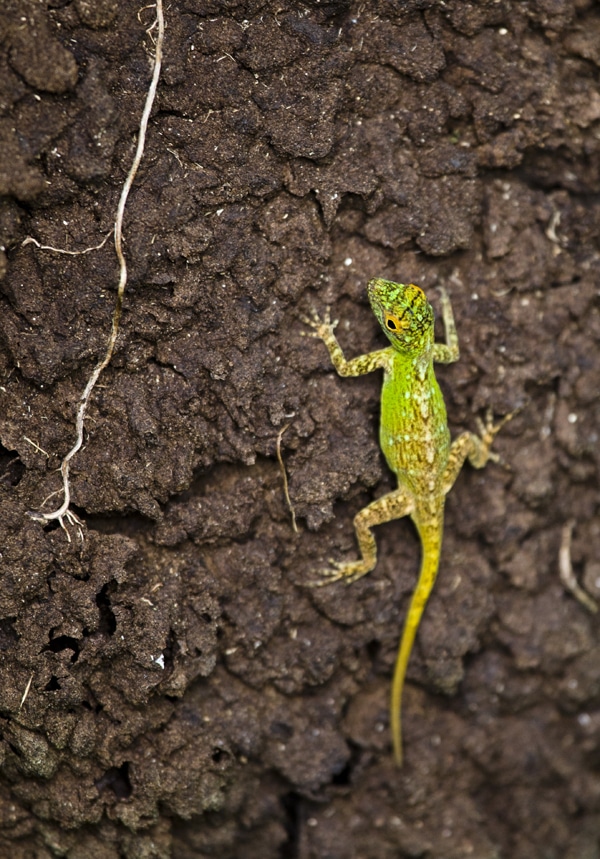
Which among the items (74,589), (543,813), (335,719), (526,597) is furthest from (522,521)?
(74,589)

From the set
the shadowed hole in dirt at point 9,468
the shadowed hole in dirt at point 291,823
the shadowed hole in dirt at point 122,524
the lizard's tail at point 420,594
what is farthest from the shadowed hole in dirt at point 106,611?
the lizard's tail at point 420,594

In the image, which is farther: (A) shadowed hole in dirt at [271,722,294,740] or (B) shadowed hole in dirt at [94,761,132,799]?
(A) shadowed hole in dirt at [271,722,294,740]

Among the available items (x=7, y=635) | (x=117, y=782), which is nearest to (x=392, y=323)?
(x=7, y=635)

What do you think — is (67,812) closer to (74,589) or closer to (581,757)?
(74,589)

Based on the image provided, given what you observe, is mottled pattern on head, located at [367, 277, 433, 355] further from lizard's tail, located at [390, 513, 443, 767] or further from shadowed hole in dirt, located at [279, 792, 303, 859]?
shadowed hole in dirt, located at [279, 792, 303, 859]

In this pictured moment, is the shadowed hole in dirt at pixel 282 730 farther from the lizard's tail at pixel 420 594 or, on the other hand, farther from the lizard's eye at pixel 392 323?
the lizard's eye at pixel 392 323

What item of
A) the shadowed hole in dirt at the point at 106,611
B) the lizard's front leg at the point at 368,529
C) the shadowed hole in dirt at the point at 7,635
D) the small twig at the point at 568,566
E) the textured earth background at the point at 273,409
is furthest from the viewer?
the small twig at the point at 568,566

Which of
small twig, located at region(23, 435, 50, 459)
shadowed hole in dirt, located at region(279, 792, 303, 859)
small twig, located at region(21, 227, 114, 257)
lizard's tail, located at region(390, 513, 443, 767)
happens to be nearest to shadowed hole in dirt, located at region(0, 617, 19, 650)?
small twig, located at region(23, 435, 50, 459)
